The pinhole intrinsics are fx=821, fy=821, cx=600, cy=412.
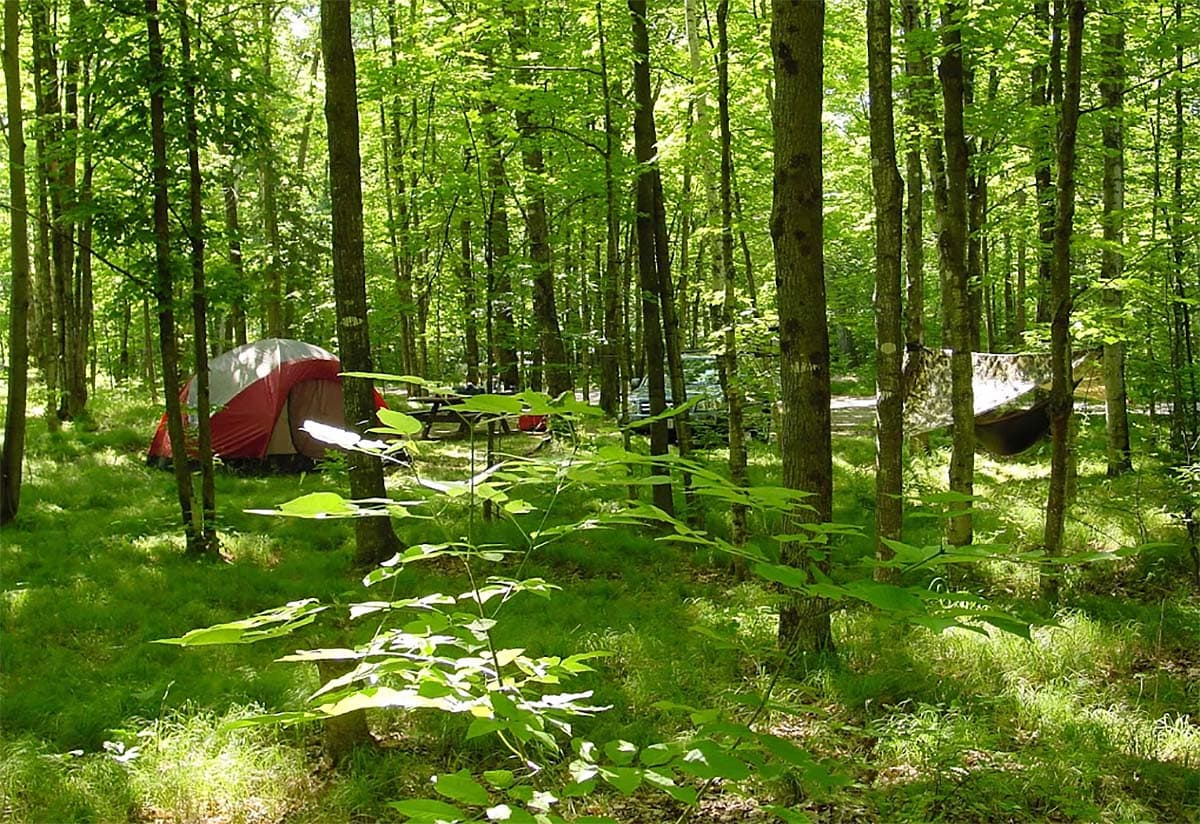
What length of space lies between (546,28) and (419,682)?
9.31m

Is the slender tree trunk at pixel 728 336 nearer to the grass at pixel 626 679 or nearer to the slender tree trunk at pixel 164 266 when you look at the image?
the grass at pixel 626 679

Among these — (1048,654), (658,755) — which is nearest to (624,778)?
(658,755)

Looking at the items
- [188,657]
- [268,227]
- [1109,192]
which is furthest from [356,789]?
[268,227]

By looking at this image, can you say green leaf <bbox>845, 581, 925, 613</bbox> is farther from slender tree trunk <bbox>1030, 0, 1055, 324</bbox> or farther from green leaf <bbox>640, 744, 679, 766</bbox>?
slender tree trunk <bbox>1030, 0, 1055, 324</bbox>

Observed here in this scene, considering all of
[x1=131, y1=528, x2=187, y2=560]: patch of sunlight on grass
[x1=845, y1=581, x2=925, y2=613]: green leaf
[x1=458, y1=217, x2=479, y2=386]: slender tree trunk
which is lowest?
[x1=131, y1=528, x2=187, y2=560]: patch of sunlight on grass

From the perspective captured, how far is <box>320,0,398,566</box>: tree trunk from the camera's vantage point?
6.62 meters

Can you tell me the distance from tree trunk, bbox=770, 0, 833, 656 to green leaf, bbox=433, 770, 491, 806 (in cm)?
295

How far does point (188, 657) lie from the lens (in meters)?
5.23

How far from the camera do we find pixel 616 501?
4.03 ft

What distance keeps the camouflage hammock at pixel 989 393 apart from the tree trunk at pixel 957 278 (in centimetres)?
418

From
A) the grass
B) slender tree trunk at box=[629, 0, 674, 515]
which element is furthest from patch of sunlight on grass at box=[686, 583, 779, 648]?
slender tree trunk at box=[629, 0, 674, 515]

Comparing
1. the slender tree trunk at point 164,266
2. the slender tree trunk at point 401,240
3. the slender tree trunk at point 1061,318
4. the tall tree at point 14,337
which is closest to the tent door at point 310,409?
the slender tree trunk at point 401,240

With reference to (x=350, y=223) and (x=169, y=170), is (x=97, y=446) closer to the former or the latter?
(x=169, y=170)

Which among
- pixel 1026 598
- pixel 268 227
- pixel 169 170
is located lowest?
pixel 1026 598
